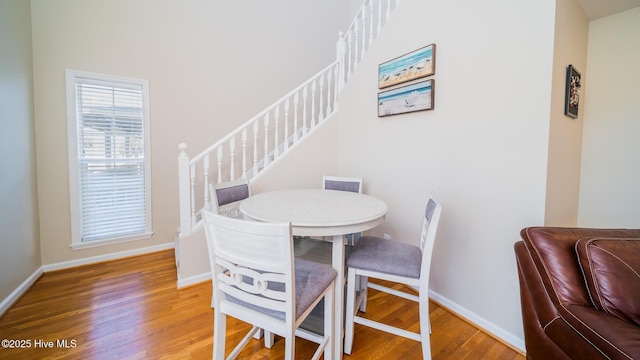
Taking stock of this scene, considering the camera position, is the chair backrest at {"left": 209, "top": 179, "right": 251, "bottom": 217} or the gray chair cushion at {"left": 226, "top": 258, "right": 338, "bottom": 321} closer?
the gray chair cushion at {"left": 226, "top": 258, "right": 338, "bottom": 321}

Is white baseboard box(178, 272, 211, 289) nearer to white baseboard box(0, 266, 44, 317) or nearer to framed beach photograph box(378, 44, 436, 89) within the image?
white baseboard box(0, 266, 44, 317)

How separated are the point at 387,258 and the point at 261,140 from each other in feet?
8.42

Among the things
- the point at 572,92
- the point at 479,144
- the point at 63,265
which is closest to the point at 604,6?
the point at 572,92

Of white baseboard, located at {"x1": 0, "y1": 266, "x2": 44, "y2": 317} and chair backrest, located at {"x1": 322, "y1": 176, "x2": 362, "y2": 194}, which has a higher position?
chair backrest, located at {"x1": 322, "y1": 176, "x2": 362, "y2": 194}

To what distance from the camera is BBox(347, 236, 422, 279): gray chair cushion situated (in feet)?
4.59

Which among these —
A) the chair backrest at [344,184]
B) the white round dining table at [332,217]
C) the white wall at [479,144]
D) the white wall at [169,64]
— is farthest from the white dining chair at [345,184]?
the white wall at [169,64]

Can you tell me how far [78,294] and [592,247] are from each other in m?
3.36

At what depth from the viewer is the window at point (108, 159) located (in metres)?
2.49

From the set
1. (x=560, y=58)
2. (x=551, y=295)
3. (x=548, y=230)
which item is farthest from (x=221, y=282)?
(x=560, y=58)

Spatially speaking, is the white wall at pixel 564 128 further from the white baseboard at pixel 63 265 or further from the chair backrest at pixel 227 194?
the white baseboard at pixel 63 265

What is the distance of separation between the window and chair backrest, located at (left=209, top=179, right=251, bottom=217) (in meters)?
1.41

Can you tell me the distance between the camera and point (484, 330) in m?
1.68

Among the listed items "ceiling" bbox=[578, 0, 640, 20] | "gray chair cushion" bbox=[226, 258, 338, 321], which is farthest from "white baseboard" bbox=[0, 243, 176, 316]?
"ceiling" bbox=[578, 0, 640, 20]

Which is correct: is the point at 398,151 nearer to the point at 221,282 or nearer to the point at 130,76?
the point at 221,282
